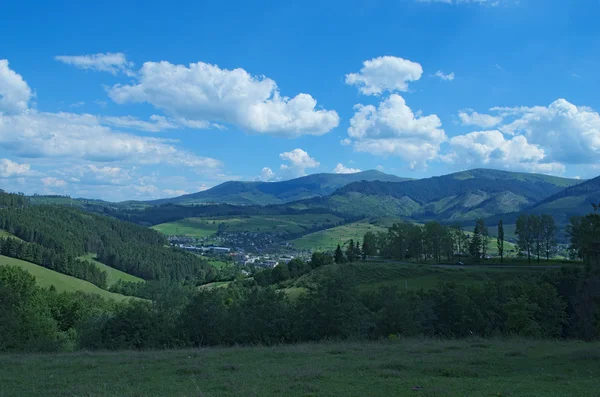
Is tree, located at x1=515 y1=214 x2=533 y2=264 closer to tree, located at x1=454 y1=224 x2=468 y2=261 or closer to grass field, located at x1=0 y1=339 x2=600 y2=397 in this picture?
tree, located at x1=454 y1=224 x2=468 y2=261

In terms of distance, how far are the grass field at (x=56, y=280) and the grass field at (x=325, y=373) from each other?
130 meters

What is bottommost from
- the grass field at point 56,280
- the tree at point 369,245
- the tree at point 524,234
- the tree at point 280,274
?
the grass field at point 56,280

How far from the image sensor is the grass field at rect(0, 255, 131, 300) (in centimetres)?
13812

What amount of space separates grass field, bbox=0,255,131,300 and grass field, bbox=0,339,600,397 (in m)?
130

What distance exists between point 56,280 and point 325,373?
154457 millimetres

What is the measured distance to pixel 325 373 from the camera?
→ 16703 mm

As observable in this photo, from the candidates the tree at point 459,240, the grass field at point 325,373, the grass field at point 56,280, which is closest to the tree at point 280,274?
the tree at point 459,240

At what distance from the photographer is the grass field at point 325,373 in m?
13.8

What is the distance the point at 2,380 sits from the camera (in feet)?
55.6

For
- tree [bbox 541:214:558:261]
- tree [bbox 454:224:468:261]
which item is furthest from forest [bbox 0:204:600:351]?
tree [bbox 454:224:468:261]

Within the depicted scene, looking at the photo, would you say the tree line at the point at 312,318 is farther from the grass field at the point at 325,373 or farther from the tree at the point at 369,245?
the tree at the point at 369,245

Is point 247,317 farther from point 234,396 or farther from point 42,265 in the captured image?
point 42,265

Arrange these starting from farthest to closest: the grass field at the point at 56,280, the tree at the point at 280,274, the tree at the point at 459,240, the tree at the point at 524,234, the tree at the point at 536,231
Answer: the grass field at the point at 56,280, the tree at the point at 280,274, the tree at the point at 459,240, the tree at the point at 536,231, the tree at the point at 524,234

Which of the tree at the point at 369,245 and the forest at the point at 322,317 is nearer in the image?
the forest at the point at 322,317
